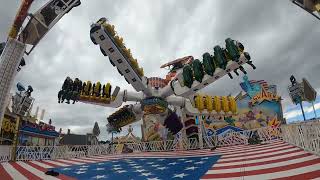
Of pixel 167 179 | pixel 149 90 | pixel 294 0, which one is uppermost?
pixel 294 0

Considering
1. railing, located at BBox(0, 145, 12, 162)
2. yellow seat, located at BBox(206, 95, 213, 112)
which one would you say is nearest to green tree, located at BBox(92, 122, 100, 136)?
railing, located at BBox(0, 145, 12, 162)

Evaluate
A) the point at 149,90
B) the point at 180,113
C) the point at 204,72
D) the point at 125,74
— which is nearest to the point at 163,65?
the point at 180,113

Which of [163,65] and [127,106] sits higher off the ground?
[163,65]

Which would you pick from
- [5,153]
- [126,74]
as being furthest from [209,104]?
[5,153]

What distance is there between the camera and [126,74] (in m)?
19.7

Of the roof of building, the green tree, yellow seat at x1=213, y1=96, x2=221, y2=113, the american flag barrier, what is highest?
yellow seat at x1=213, y1=96, x2=221, y2=113

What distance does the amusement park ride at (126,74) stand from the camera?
35.7ft

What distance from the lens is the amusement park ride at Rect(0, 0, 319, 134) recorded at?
10.9 m

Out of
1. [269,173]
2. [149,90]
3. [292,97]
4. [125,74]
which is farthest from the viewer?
[292,97]

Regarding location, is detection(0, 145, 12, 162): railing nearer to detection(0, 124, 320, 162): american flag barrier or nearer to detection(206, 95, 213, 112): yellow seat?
detection(0, 124, 320, 162): american flag barrier

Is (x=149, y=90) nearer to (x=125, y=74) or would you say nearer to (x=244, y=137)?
(x=125, y=74)

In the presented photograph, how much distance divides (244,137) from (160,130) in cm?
1576

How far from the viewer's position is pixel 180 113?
2788cm

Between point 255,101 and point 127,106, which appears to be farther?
point 255,101
